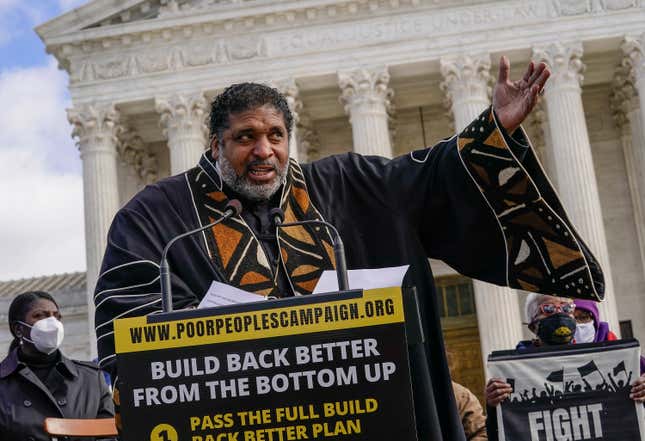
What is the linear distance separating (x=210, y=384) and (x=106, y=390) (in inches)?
185

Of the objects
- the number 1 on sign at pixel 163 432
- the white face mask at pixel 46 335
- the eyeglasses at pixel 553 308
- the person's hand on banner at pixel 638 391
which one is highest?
the white face mask at pixel 46 335

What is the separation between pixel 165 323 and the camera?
9.42 feet

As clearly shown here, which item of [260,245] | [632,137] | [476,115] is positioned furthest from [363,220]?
[632,137]

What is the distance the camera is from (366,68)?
2973 centimetres

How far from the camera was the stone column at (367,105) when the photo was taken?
2925 cm

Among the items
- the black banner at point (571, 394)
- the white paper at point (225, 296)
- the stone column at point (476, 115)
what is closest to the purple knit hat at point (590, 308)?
the black banner at point (571, 394)

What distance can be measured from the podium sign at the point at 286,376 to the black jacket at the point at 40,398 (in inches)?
161

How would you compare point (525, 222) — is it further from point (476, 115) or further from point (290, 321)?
point (476, 115)

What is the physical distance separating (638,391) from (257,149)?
451 centimetres

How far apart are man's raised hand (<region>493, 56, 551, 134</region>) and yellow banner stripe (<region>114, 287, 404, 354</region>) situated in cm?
114

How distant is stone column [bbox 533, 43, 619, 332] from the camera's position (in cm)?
2784

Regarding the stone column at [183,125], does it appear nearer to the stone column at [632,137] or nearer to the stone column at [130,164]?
the stone column at [130,164]

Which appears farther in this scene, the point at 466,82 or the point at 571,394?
the point at 466,82

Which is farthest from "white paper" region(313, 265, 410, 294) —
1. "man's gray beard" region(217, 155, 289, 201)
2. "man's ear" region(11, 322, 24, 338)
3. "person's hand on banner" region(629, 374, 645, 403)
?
"man's ear" region(11, 322, 24, 338)
